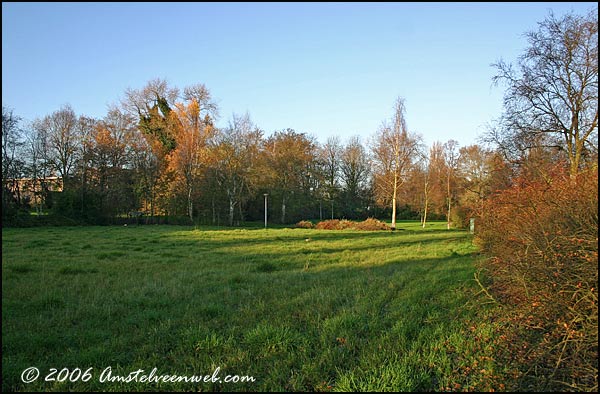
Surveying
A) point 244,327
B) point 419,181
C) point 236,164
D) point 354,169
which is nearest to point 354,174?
point 354,169

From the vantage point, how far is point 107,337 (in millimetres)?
4840

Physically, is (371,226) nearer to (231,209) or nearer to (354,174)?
(231,209)

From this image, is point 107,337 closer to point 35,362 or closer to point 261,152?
point 35,362

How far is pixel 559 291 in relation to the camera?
362 cm

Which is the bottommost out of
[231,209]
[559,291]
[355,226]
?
[355,226]

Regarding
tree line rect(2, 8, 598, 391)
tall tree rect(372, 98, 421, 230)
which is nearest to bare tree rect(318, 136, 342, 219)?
tree line rect(2, 8, 598, 391)

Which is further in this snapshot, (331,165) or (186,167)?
(331,165)

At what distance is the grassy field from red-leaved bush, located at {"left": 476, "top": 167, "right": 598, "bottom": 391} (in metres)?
0.48

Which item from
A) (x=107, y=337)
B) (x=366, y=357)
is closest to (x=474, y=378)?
(x=366, y=357)

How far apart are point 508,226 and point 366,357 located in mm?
3891

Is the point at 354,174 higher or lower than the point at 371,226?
higher

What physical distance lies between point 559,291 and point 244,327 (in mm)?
3867

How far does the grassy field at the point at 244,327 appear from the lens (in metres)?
3.79

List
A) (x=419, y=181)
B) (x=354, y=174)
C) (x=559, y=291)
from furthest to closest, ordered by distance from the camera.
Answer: (x=354, y=174) < (x=419, y=181) < (x=559, y=291)
